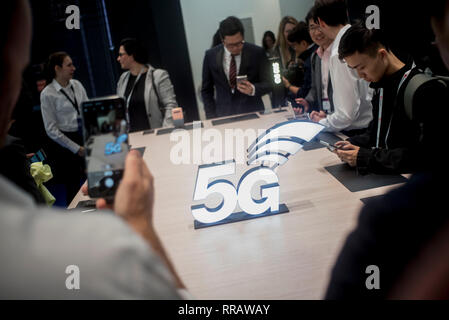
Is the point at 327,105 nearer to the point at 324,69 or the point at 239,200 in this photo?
the point at 324,69

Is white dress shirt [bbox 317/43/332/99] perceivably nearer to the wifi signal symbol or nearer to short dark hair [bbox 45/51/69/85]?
the wifi signal symbol

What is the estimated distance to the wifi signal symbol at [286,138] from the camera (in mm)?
2035

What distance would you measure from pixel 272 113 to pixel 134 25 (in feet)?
12.6

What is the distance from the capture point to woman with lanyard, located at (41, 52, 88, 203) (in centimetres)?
423

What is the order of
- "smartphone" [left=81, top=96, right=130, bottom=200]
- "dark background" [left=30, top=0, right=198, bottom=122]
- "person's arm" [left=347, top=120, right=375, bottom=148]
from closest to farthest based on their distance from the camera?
"smartphone" [left=81, top=96, right=130, bottom=200] → "person's arm" [left=347, top=120, right=375, bottom=148] → "dark background" [left=30, top=0, right=198, bottom=122]

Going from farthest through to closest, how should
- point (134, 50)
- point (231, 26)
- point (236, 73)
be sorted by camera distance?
1. point (236, 73)
2. point (134, 50)
3. point (231, 26)

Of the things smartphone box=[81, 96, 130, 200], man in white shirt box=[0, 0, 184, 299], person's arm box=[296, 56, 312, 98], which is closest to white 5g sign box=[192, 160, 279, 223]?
smartphone box=[81, 96, 130, 200]

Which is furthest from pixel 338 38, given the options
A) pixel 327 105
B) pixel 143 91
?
pixel 143 91

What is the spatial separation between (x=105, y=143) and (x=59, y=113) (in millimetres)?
3602

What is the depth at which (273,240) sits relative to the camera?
5.08 ft

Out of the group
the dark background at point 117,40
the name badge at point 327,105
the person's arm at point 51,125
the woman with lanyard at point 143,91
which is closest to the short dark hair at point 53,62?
the person's arm at point 51,125

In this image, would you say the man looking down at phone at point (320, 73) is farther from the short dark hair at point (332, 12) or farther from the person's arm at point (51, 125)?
the person's arm at point (51, 125)

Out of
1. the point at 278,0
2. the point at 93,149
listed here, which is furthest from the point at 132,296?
the point at 278,0

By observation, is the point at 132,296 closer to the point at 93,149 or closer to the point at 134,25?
the point at 93,149
